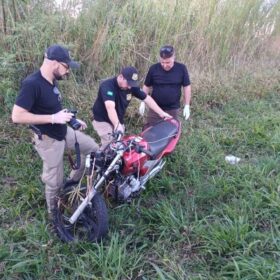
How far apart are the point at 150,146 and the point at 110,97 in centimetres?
68

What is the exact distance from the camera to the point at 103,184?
295 cm

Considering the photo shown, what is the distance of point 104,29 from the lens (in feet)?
17.4

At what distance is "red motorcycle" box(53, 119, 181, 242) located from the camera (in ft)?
9.23

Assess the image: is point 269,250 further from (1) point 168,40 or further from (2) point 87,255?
(1) point 168,40

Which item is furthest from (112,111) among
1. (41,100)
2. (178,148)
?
(178,148)

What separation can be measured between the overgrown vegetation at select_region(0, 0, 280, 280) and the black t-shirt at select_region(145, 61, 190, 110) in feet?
2.16

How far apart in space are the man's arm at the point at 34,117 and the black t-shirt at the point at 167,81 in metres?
1.79

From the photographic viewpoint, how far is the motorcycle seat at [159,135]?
322 centimetres

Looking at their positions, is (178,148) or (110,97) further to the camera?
(178,148)

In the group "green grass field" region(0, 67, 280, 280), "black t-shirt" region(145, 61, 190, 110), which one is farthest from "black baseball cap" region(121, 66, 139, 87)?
"green grass field" region(0, 67, 280, 280)

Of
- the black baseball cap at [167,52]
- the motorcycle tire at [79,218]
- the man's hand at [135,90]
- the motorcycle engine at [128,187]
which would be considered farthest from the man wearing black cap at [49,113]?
the black baseball cap at [167,52]

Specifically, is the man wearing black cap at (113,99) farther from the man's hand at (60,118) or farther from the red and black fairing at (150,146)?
the man's hand at (60,118)

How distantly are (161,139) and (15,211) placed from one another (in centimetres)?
153

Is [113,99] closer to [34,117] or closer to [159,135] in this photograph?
[159,135]
